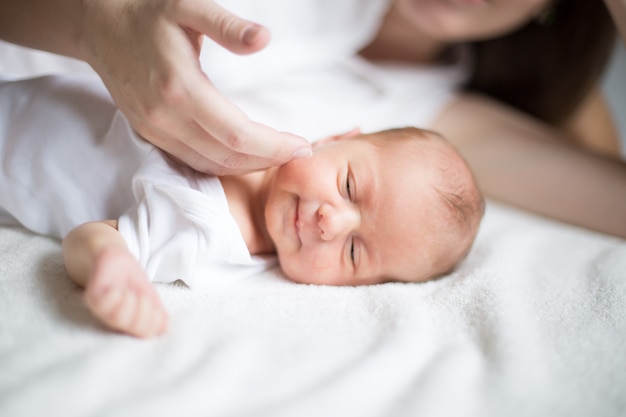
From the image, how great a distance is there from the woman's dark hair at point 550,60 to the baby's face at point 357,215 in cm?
118

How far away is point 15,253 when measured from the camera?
971 millimetres

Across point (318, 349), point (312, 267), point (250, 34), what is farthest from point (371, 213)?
point (250, 34)

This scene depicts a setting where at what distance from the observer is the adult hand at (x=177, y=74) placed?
2.58ft

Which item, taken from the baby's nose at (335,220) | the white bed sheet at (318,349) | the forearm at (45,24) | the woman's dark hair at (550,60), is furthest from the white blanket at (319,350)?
the woman's dark hair at (550,60)

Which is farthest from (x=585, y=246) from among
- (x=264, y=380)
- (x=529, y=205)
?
(x=264, y=380)

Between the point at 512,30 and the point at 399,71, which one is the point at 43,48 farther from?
the point at 512,30

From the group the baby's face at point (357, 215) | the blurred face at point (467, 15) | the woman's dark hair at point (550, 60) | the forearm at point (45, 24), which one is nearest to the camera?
the forearm at point (45, 24)

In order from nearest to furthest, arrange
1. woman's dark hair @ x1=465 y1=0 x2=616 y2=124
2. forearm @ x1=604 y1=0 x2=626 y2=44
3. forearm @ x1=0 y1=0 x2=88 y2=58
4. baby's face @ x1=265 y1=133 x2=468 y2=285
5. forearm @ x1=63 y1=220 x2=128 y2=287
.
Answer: forearm @ x1=63 y1=220 x2=128 y2=287, forearm @ x1=0 y1=0 x2=88 y2=58, baby's face @ x1=265 y1=133 x2=468 y2=285, forearm @ x1=604 y1=0 x2=626 y2=44, woman's dark hair @ x1=465 y1=0 x2=616 y2=124

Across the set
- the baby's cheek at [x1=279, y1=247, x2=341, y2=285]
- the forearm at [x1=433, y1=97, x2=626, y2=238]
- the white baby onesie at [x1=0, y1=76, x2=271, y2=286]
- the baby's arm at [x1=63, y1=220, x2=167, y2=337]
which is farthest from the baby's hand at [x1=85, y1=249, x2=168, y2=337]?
the forearm at [x1=433, y1=97, x2=626, y2=238]

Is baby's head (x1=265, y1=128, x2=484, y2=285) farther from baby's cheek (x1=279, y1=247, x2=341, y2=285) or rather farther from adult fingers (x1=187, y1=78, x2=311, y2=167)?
adult fingers (x1=187, y1=78, x2=311, y2=167)

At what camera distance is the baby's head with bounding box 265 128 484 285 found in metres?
1.08

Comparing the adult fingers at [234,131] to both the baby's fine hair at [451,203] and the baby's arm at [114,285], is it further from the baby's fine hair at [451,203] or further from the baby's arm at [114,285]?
the baby's fine hair at [451,203]

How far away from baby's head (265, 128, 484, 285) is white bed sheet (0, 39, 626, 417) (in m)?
0.07

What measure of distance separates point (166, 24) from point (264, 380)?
22.0 inches
